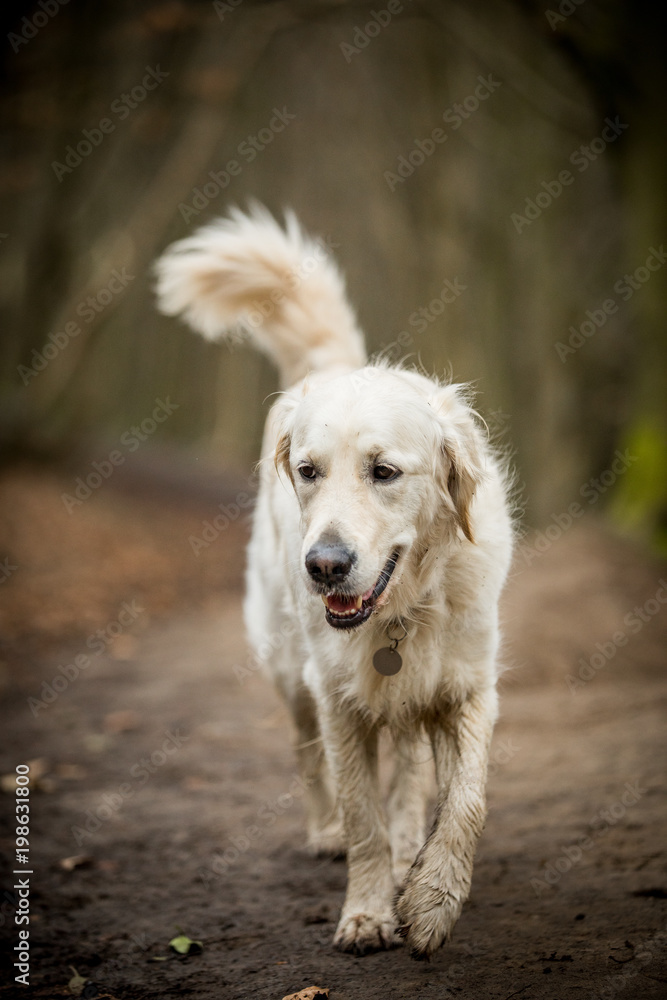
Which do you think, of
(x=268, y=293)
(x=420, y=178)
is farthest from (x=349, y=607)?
(x=420, y=178)

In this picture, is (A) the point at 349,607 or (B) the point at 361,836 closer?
(A) the point at 349,607

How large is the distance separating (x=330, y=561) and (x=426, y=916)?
113 cm

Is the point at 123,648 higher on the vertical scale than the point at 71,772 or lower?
higher

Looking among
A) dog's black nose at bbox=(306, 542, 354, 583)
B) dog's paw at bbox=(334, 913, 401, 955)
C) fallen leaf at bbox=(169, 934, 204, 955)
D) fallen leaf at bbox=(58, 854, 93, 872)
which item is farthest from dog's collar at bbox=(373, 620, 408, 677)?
fallen leaf at bbox=(58, 854, 93, 872)

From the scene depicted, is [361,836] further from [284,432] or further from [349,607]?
[284,432]

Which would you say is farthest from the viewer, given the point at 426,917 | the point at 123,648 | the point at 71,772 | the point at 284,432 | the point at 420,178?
the point at 420,178

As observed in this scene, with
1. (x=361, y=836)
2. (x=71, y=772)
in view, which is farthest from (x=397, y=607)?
(x=71, y=772)

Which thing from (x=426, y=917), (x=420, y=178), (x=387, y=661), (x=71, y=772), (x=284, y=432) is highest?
(x=420, y=178)

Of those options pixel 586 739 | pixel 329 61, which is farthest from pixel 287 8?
pixel 586 739

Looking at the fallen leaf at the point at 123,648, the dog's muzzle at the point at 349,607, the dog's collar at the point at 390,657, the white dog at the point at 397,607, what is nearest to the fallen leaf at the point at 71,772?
the white dog at the point at 397,607

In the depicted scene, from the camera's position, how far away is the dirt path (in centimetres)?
284

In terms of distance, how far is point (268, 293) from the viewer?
15.6ft

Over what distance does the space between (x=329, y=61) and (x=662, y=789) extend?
13184mm

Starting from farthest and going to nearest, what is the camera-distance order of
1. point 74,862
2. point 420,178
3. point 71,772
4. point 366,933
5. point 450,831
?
point 420,178 < point 71,772 < point 74,862 < point 366,933 < point 450,831
